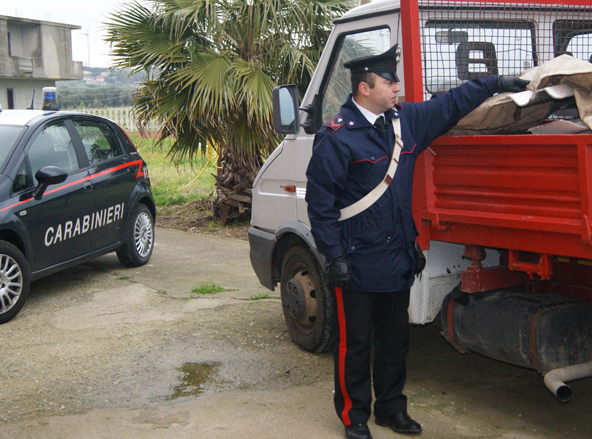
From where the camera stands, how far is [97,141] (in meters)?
7.32

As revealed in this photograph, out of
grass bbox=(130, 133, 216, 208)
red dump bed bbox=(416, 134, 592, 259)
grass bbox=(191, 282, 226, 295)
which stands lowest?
grass bbox=(191, 282, 226, 295)

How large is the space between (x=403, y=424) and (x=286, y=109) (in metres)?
2.18

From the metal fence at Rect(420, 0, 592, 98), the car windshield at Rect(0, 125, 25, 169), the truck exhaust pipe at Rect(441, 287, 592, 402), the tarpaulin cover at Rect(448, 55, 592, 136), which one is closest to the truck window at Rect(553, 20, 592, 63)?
the metal fence at Rect(420, 0, 592, 98)

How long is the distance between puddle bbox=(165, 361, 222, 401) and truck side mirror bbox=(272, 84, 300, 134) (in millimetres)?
1695

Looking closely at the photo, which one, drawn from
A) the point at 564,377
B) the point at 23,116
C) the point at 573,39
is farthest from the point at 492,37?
the point at 23,116

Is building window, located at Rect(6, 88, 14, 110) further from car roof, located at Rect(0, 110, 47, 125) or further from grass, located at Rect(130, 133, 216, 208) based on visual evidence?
car roof, located at Rect(0, 110, 47, 125)

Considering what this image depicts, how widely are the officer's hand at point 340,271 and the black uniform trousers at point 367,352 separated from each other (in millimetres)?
172

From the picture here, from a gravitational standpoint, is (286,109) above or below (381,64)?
below

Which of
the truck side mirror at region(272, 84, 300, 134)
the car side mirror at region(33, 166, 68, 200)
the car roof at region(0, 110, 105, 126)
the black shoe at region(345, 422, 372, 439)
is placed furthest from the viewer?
the car roof at region(0, 110, 105, 126)

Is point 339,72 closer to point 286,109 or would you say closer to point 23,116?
point 286,109

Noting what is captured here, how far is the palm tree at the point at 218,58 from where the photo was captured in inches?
347

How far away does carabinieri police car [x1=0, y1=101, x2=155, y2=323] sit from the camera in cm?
580

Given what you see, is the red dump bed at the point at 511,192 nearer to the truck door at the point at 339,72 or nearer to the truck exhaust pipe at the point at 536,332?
the truck exhaust pipe at the point at 536,332

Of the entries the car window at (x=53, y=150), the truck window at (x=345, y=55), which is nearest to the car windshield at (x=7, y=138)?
the car window at (x=53, y=150)
